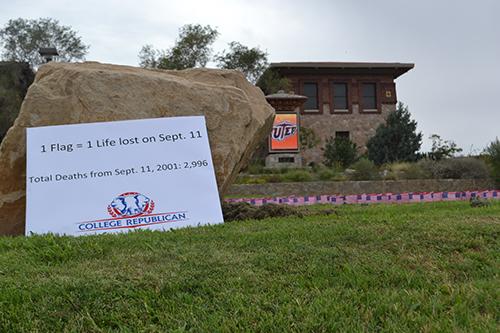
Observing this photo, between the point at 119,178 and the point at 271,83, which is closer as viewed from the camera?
the point at 119,178

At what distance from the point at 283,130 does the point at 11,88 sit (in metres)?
14.7

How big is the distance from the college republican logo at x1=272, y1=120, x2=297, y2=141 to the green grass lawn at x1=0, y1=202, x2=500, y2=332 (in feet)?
65.2

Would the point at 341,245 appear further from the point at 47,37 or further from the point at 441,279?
the point at 47,37

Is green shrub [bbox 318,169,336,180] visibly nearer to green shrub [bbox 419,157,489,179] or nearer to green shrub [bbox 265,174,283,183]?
green shrub [bbox 265,174,283,183]

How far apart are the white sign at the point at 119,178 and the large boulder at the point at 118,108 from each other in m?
0.31

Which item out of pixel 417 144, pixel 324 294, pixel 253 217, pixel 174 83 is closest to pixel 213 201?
pixel 253 217

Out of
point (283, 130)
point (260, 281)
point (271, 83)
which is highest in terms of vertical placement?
point (271, 83)

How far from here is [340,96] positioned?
37031 mm

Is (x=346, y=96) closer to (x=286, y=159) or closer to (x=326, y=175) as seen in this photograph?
(x=286, y=159)

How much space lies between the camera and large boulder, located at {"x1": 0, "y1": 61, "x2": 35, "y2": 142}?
1071 inches

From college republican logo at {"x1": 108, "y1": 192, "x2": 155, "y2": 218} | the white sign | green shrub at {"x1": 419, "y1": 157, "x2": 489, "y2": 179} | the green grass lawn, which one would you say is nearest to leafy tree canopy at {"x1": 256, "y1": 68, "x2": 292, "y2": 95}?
green shrub at {"x1": 419, "y1": 157, "x2": 489, "y2": 179}

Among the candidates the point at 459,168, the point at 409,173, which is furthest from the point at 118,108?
the point at 459,168

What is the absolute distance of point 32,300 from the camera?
3553mm

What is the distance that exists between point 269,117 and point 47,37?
3070 centimetres
